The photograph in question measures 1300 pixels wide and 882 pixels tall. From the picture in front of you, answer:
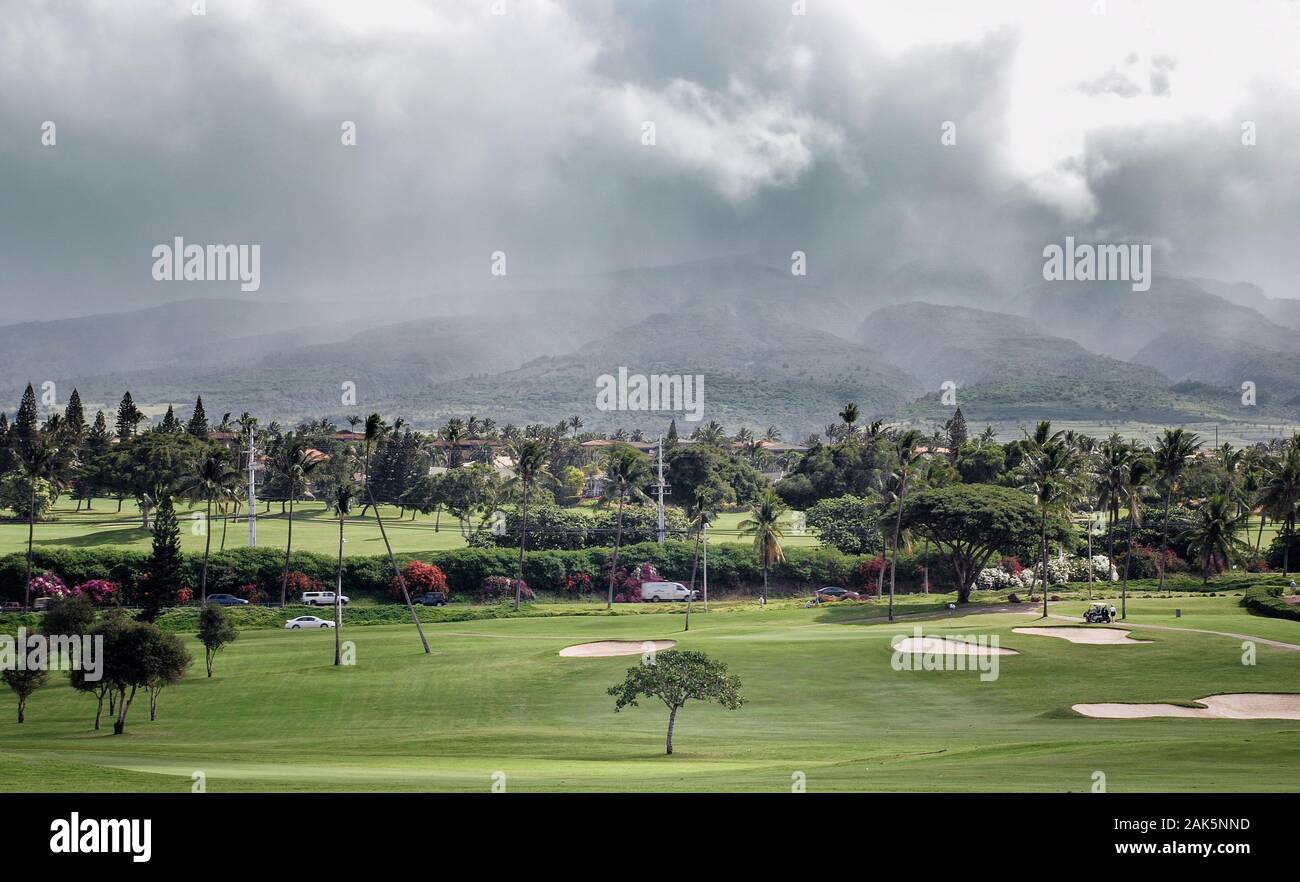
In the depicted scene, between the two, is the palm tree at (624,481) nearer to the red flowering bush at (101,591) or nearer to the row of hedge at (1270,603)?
the red flowering bush at (101,591)

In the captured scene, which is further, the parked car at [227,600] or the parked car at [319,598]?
the parked car at [319,598]

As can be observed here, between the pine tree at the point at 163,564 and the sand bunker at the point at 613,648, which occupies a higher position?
the pine tree at the point at 163,564

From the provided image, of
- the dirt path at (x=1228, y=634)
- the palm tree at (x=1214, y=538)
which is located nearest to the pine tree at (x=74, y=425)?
the palm tree at (x=1214, y=538)

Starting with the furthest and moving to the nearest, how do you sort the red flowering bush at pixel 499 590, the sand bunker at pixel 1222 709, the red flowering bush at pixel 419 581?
the red flowering bush at pixel 499 590, the red flowering bush at pixel 419 581, the sand bunker at pixel 1222 709

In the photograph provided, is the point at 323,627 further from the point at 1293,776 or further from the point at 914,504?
the point at 1293,776

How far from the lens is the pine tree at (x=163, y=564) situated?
8944 cm

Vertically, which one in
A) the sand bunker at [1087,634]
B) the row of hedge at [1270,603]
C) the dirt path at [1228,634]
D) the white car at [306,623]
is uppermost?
the row of hedge at [1270,603]

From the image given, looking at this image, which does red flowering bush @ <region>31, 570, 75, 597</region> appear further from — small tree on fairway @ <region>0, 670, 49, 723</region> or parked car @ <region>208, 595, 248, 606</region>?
small tree on fairway @ <region>0, 670, 49, 723</region>

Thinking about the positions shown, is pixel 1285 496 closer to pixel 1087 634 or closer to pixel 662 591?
pixel 1087 634

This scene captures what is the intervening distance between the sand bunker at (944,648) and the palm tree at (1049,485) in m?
15.6

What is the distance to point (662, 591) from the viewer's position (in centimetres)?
11469

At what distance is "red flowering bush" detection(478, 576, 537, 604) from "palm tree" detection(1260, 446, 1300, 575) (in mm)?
68100

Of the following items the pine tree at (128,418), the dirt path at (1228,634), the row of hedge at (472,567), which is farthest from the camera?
the pine tree at (128,418)
